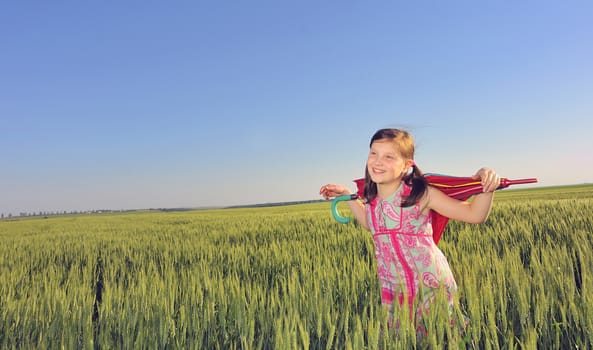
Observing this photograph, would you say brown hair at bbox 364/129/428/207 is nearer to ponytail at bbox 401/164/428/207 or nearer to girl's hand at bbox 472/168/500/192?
ponytail at bbox 401/164/428/207

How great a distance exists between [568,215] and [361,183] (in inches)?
226

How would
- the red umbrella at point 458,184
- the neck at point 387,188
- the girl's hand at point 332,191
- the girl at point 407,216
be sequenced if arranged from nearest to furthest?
the red umbrella at point 458,184
the girl at point 407,216
the neck at point 387,188
the girl's hand at point 332,191

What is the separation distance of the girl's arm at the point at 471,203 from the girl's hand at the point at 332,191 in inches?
19.8

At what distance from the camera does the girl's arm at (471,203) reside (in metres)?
1.60

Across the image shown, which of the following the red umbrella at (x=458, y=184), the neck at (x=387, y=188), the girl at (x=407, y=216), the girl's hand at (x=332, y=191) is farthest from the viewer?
the girl's hand at (x=332, y=191)

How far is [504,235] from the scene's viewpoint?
177 inches

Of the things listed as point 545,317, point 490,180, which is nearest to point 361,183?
point 490,180

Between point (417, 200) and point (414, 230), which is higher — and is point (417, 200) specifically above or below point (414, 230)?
above

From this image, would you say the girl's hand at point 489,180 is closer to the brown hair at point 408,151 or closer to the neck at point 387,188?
the brown hair at point 408,151

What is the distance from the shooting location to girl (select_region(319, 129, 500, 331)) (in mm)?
1806

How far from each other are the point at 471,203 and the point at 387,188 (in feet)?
1.39

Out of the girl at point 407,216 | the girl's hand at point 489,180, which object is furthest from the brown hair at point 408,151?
the girl's hand at point 489,180

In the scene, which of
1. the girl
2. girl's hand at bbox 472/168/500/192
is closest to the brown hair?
the girl

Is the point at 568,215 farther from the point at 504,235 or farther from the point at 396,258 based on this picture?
the point at 396,258
